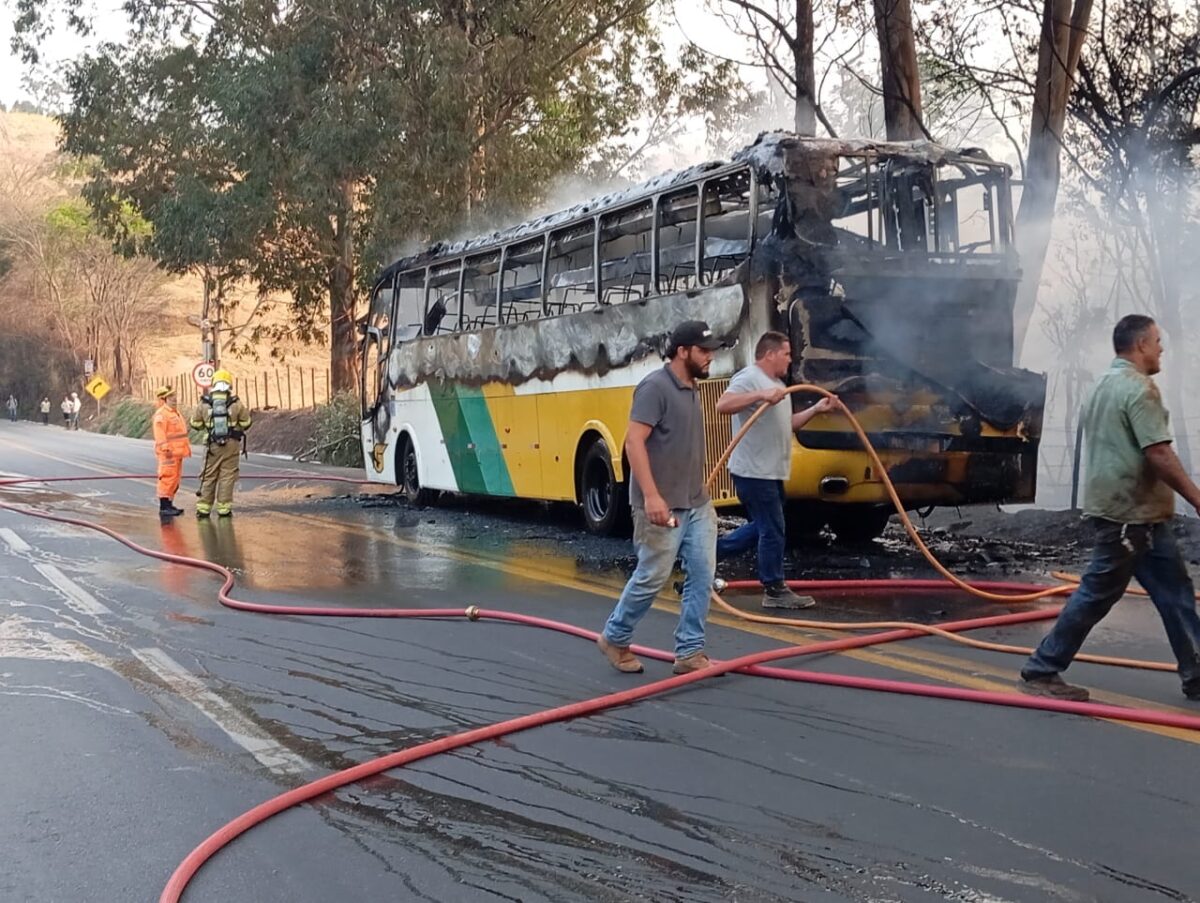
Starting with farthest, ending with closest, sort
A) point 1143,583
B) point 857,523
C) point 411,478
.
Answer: point 411,478, point 857,523, point 1143,583

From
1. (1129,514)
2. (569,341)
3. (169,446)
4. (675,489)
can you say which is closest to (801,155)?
(569,341)

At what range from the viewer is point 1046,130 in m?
14.1

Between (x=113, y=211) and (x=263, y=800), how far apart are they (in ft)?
108

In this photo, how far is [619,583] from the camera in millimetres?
9891

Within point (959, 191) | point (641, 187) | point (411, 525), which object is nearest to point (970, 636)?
point (959, 191)

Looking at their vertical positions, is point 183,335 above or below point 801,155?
above

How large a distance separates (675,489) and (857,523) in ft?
20.7

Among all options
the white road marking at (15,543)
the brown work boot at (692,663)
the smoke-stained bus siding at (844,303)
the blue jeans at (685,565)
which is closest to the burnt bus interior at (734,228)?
the smoke-stained bus siding at (844,303)

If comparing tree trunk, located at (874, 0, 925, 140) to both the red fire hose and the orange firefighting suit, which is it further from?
the orange firefighting suit

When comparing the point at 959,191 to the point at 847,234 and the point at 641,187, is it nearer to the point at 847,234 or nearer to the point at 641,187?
the point at 847,234

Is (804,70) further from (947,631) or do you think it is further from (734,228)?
(947,631)

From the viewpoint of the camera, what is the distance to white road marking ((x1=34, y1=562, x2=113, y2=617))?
358 inches

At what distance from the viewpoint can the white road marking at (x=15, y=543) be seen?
41.0ft

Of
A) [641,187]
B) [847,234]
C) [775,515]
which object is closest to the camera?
[775,515]
